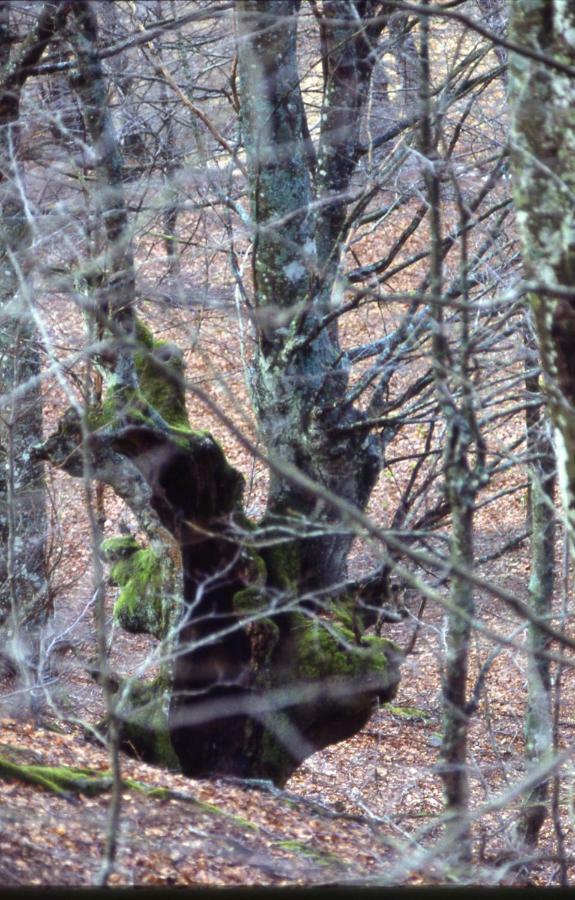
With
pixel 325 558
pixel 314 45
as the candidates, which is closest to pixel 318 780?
pixel 325 558

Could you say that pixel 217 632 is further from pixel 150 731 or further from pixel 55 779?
pixel 55 779

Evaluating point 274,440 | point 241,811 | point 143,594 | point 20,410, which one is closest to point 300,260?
point 274,440

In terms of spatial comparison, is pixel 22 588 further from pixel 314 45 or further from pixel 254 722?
pixel 314 45

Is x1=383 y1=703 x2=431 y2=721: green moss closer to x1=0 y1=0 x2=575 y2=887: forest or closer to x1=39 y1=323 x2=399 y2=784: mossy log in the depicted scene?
x1=0 y1=0 x2=575 y2=887: forest

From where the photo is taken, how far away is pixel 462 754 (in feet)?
10.7

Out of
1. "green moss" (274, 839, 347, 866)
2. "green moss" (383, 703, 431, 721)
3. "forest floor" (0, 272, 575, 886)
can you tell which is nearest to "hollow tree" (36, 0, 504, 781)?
"forest floor" (0, 272, 575, 886)

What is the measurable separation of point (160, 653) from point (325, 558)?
2.86 feet

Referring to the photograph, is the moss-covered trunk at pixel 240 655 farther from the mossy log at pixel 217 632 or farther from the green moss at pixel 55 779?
the green moss at pixel 55 779

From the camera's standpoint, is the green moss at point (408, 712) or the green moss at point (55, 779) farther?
the green moss at point (408, 712)

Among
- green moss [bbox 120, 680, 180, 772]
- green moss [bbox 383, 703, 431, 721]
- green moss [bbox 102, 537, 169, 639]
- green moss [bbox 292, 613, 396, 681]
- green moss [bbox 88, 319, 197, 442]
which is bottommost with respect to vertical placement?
green moss [bbox 383, 703, 431, 721]

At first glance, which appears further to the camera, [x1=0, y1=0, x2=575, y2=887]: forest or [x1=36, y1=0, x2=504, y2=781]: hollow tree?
[x1=36, y1=0, x2=504, y2=781]: hollow tree

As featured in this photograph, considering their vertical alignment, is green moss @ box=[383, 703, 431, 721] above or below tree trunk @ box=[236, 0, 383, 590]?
below

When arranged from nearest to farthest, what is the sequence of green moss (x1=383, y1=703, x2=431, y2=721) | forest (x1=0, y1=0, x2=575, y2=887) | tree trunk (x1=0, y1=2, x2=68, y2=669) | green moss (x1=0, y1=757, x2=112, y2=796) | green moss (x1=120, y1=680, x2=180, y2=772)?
forest (x1=0, y1=0, x2=575, y2=887), green moss (x1=0, y1=757, x2=112, y2=796), green moss (x1=120, y1=680, x2=180, y2=772), tree trunk (x1=0, y1=2, x2=68, y2=669), green moss (x1=383, y1=703, x2=431, y2=721)

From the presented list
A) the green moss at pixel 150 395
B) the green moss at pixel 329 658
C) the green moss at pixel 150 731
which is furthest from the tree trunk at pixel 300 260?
the green moss at pixel 150 731
